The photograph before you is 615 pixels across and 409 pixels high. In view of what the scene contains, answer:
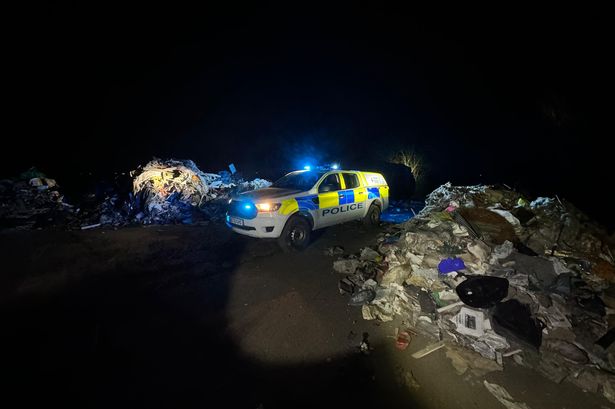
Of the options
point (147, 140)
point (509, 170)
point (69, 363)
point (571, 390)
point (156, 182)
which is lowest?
point (509, 170)

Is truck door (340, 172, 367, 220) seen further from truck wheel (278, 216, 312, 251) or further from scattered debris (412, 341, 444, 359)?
scattered debris (412, 341, 444, 359)

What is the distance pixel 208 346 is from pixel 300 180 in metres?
4.66

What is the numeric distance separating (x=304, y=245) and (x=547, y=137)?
33.8 m

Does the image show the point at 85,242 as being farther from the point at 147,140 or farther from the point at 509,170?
the point at 509,170

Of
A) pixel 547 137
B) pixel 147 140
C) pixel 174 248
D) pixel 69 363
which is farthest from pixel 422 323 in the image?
pixel 547 137

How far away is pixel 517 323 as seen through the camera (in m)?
3.49

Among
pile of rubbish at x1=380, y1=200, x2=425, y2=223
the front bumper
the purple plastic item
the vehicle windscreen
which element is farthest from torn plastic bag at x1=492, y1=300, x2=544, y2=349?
pile of rubbish at x1=380, y1=200, x2=425, y2=223

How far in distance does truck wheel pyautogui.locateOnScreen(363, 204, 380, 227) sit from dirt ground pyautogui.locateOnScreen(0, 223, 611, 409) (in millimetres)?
3427

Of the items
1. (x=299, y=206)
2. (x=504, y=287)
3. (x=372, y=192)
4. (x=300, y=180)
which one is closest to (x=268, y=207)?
(x=299, y=206)

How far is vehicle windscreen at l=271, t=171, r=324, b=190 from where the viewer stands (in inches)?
274

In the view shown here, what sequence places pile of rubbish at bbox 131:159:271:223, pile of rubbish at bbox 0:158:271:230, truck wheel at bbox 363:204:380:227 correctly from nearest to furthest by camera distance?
pile of rubbish at bbox 0:158:271:230 → truck wheel at bbox 363:204:380:227 → pile of rubbish at bbox 131:159:271:223

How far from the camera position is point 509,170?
2952 cm

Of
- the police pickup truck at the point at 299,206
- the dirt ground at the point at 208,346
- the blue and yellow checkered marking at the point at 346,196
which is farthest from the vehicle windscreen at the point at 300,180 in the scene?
the dirt ground at the point at 208,346

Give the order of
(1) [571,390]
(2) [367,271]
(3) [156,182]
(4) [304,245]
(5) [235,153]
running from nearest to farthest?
(1) [571,390]
(2) [367,271]
(4) [304,245]
(3) [156,182]
(5) [235,153]
